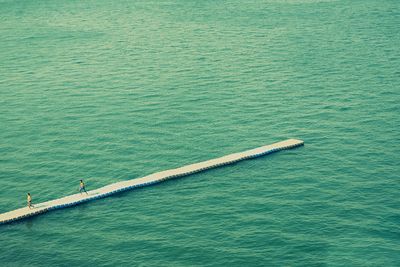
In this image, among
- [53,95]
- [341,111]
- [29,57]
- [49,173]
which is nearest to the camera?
[49,173]

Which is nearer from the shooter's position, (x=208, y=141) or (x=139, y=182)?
(x=139, y=182)

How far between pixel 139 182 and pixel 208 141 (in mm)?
17041

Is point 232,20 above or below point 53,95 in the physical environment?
above

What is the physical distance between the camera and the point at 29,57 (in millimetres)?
145875

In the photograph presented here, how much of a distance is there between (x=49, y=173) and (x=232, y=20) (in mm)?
109436

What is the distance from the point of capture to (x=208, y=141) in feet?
304

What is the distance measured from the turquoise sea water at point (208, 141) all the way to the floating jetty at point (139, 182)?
1026mm

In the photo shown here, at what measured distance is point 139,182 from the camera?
79438 mm

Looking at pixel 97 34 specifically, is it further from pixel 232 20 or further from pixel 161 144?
pixel 161 144

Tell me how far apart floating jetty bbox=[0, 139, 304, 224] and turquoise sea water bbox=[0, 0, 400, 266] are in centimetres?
103

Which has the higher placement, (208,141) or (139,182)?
(208,141)

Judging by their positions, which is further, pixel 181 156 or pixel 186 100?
pixel 186 100

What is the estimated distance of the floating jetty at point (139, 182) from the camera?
239ft

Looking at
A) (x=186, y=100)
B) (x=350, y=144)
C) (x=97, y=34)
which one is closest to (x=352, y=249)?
(x=350, y=144)
